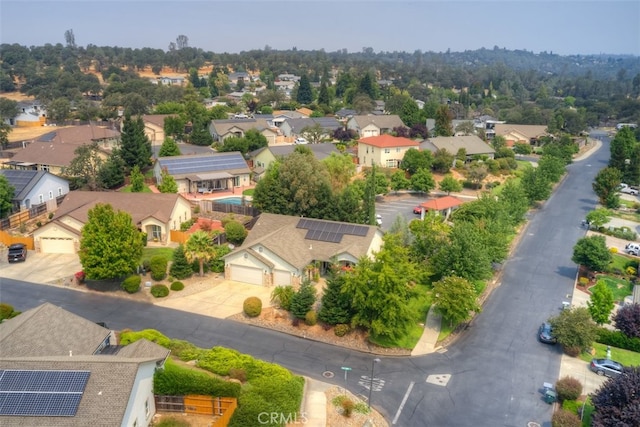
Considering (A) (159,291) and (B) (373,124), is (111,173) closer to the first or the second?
(A) (159,291)

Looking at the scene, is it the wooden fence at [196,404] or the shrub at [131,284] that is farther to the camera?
the shrub at [131,284]

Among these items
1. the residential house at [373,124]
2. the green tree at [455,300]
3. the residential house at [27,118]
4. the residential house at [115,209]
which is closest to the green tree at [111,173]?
the residential house at [115,209]

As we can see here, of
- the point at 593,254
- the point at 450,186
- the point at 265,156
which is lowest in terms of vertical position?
the point at 450,186

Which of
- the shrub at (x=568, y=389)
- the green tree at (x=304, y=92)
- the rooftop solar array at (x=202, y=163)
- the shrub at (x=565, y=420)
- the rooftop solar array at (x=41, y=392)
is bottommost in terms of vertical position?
the shrub at (x=568, y=389)

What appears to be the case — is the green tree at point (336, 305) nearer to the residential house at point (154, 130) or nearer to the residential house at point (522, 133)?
the residential house at point (154, 130)

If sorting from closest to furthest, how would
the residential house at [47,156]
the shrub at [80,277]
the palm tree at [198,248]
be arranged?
the palm tree at [198,248]
the shrub at [80,277]
the residential house at [47,156]

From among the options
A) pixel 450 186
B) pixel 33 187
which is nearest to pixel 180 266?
pixel 33 187

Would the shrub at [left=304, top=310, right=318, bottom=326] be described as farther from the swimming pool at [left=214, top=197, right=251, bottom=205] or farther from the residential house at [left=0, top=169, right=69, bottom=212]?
the residential house at [left=0, top=169, right=69, bottom=212]

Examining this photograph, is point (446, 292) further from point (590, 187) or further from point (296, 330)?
point (590, 187)
